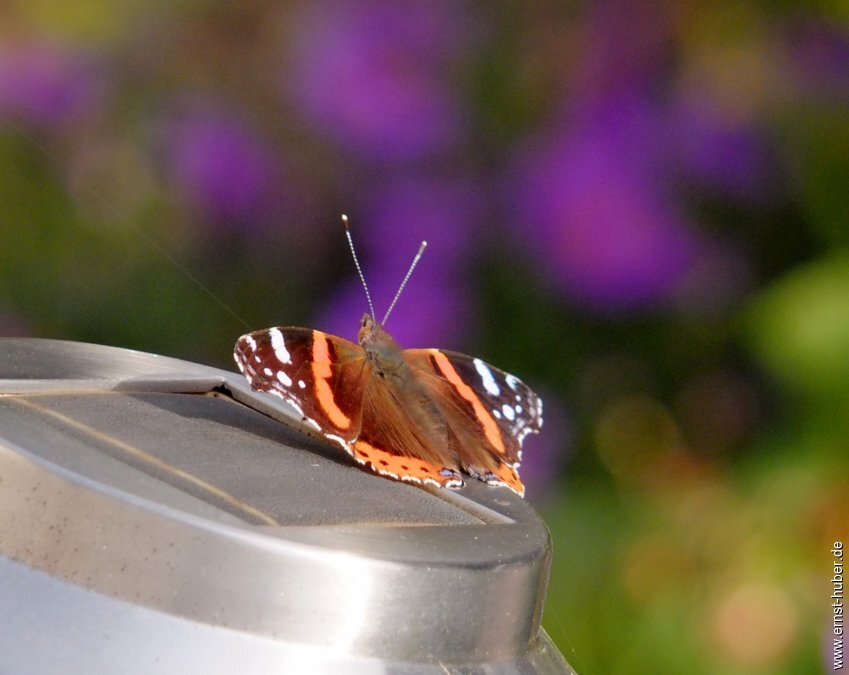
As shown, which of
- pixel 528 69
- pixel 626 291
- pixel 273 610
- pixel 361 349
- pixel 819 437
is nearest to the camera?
pixel 273 610

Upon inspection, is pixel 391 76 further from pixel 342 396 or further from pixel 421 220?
pixel 342 396

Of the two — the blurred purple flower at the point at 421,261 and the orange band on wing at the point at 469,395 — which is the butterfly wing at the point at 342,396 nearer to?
the orange band on wing at the point at 469,395

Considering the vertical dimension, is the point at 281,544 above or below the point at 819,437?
above

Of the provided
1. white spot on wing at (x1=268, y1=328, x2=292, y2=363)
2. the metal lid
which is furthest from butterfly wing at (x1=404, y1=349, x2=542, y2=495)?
the metal lid

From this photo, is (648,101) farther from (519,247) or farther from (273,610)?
(273,610)

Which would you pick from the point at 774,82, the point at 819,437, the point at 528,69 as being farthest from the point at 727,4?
the point at 819,437
